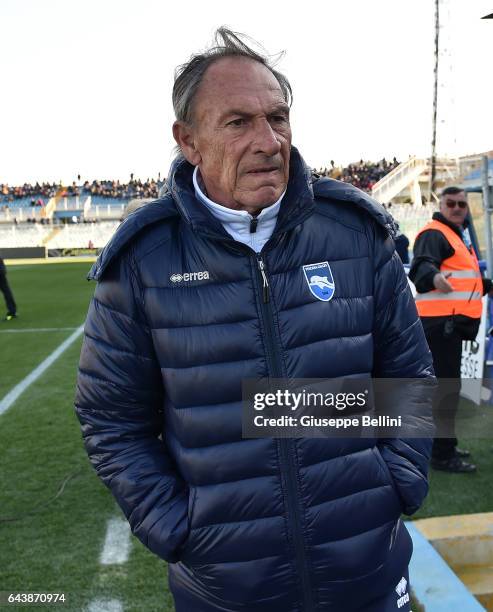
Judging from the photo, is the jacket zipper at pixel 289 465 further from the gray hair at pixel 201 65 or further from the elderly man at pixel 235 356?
the gray hair at pixel 201 65

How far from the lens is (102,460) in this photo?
4.79 feet

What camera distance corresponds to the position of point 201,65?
1.38 metres

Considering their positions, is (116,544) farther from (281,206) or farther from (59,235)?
(59,235)

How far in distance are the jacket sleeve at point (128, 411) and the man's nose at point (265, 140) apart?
0.39 meters

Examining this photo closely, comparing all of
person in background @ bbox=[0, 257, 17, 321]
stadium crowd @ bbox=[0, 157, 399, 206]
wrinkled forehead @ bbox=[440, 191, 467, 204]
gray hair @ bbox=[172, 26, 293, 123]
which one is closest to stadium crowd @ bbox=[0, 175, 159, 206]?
stadium crowd @ bbox=[0, 157, 399, 206]

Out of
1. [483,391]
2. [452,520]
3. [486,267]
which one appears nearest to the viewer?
[452,520]

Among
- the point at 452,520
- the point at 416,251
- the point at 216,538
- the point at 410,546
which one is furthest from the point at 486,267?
the point at 216,538

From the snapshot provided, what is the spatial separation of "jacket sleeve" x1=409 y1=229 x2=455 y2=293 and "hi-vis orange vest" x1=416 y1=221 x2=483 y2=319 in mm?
30

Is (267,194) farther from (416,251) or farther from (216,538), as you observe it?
(416,251)

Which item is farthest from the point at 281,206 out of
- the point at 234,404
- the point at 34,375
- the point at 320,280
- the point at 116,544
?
the point at 34,375

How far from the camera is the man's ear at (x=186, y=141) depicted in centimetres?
145

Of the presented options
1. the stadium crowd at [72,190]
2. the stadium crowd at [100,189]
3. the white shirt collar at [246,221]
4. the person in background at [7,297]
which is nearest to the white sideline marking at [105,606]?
the white shirt collar at [246,221]

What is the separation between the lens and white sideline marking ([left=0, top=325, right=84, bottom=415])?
591 cm

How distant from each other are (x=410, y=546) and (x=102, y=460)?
31.3 inches
